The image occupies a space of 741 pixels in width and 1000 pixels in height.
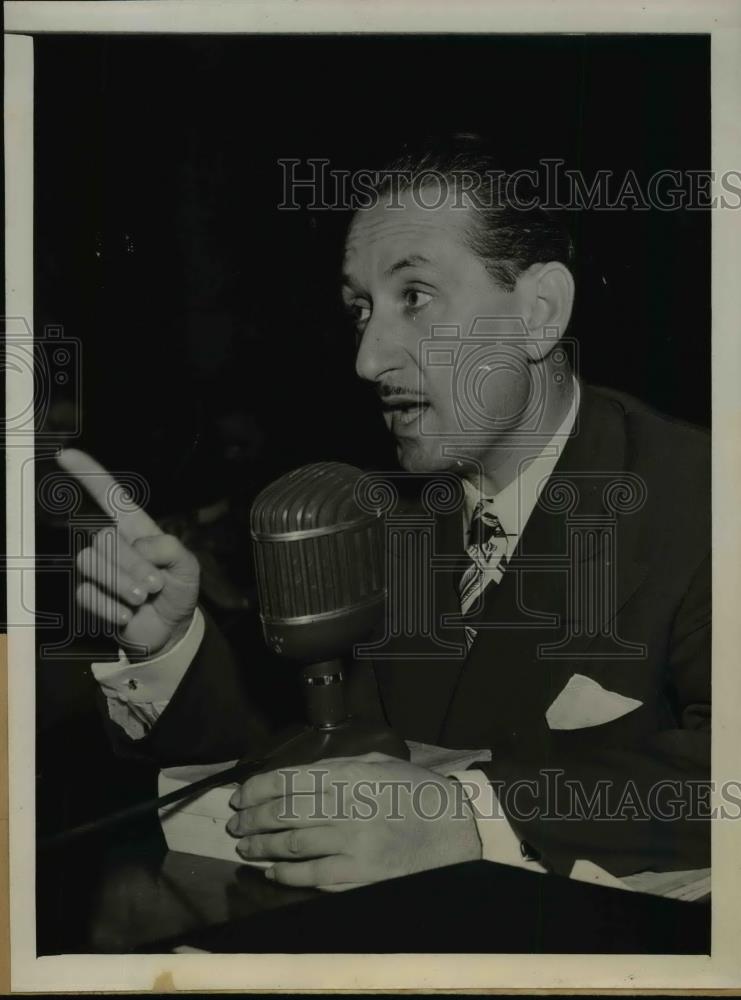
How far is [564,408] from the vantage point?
7.02ft

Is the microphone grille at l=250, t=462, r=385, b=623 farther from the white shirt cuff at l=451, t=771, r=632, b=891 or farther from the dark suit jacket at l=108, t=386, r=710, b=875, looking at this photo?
the white shirt cuff at l=451, t=771, r=632, b=891

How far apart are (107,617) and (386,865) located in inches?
27.1

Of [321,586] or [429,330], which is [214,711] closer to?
[321,586]

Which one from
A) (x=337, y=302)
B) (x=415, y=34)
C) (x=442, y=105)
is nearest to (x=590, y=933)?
(x=337, y=302)

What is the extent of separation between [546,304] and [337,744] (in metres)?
0.89

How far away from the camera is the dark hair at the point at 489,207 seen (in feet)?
6.91

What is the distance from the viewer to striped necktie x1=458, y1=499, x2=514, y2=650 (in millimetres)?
2158

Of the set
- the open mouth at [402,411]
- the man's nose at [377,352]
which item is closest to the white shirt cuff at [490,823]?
the open mouth at [402,411]

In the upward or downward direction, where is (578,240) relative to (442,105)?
downward

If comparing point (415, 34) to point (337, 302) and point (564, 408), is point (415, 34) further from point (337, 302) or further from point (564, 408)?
point (564, 408)

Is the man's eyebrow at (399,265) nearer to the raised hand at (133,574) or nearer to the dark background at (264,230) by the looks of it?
the dark background at (264,230)

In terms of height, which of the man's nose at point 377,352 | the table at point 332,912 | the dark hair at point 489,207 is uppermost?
the dark hair at point 489,207

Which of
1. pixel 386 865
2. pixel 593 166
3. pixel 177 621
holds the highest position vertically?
pixel 593 166
